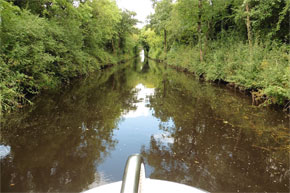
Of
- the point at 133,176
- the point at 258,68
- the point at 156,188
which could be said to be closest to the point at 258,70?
the point at 258,68

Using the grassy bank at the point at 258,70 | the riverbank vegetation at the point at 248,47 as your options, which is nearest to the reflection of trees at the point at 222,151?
the grassy bank at the point at 258,70

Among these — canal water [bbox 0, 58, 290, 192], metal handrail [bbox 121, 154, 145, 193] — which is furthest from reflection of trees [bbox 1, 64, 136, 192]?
metal handrail [bbox 121, 154, 145, 193]

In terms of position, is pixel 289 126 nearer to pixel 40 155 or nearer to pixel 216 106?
pixel 216 106

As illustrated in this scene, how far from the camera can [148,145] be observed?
460 cm

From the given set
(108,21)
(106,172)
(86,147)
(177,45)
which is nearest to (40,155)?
(86,147)

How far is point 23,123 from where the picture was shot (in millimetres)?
5672

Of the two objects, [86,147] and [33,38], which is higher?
[33,38]

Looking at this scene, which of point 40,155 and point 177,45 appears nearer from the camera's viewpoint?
point 40,155

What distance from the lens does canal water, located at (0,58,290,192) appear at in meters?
3.29

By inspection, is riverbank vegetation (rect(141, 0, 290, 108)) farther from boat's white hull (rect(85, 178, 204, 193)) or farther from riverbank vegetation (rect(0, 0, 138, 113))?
riverbank vegetation (rect(0, 0, 138, 113))

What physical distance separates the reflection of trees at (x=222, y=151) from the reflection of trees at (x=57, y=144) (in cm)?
127

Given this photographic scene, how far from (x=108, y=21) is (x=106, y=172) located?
2477 centimetres

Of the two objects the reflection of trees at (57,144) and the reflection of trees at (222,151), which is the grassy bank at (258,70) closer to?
the reflection of trees at (222,151)

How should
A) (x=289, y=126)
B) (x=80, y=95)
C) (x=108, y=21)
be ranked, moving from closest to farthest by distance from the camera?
(x=289, y=126) → (x=80, y=95) → (x=108, y=21)
